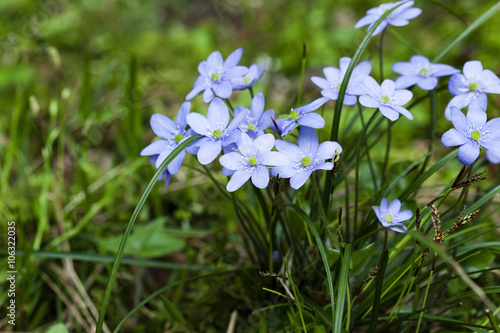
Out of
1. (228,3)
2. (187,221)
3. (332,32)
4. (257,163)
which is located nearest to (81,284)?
(187,221)

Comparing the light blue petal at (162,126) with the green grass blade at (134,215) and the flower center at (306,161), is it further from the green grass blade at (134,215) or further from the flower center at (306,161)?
the flower center at (306,161)

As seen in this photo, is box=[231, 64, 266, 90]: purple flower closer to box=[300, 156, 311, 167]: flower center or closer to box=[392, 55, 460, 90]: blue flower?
box=[300, 156, 311, 167]: flower center

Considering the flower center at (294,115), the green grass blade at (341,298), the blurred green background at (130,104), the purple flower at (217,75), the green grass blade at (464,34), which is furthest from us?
the blurred green background at (130,104)

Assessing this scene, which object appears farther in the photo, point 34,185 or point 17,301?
point 34,185

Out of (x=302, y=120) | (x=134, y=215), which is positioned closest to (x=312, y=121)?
(x=302, y=120)

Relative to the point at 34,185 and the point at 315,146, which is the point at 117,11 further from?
the point at 315,146

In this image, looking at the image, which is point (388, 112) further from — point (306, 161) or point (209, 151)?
point (209, 151)

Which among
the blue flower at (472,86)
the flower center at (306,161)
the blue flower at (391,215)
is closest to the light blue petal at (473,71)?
the blue flower at (472,86)
